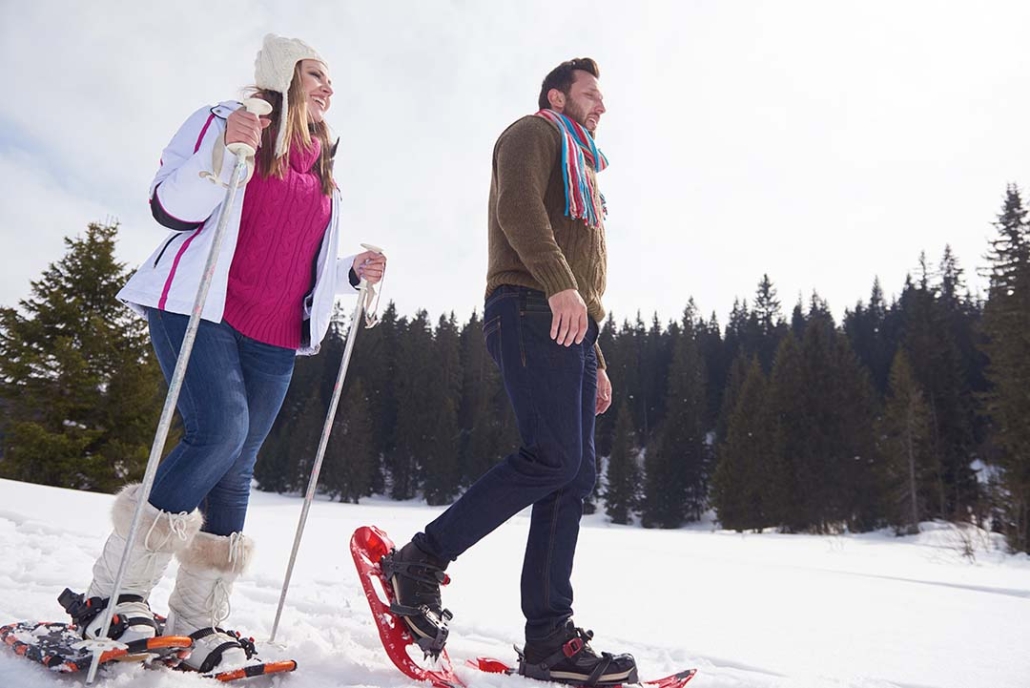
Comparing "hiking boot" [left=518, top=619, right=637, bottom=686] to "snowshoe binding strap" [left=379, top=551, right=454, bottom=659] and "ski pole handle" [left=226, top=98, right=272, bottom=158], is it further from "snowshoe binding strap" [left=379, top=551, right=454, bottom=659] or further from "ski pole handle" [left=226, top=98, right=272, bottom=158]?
"ski pole handle" [left=226, top=98, right=272, bottom=158]

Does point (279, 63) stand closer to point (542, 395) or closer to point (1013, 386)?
point (542, 395)

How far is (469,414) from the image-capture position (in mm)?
48719

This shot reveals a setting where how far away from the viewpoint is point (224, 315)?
79.2 inches

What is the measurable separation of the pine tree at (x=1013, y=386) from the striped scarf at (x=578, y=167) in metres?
17.0

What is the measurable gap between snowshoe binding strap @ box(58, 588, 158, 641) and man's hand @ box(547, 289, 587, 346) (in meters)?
1.47

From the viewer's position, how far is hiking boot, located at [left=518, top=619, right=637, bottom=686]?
6.68 feet

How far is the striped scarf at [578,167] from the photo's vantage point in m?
2.33

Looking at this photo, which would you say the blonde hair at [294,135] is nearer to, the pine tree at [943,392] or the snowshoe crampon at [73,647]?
the snowshoe crampon at [73,647]

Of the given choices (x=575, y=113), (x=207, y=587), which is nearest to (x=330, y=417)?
(x=207, y=587)

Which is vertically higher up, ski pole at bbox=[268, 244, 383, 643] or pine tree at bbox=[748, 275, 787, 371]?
pine tree at bbox=[748, 275, 787, 371]

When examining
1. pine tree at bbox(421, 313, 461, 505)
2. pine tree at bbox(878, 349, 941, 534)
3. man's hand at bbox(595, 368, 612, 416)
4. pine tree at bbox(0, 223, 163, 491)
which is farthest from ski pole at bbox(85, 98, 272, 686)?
pine tree at bbox(421, 313, 461, 505)

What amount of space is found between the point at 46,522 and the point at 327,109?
13.0ft

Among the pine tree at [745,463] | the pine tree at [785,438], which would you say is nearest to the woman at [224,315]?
the pine tree at [785,438]

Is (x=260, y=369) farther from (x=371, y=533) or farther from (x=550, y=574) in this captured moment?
(x=550, y=574)
